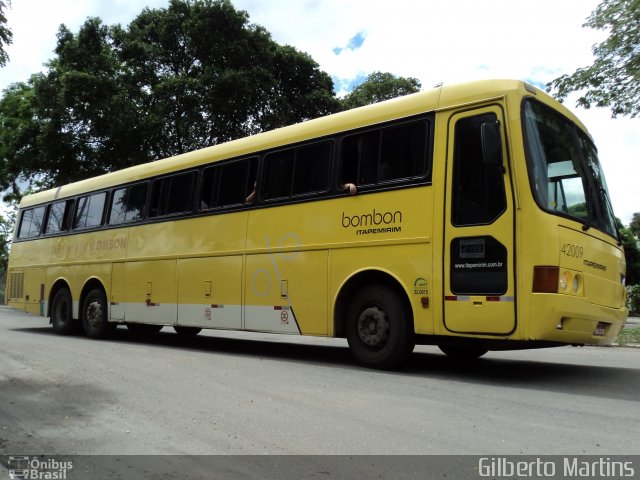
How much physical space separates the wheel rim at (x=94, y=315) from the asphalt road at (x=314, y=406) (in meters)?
3.26

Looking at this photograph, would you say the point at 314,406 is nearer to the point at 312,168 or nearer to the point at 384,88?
the point at 312,168

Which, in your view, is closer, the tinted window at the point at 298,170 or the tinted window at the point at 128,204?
the tinted window at the point at 298,170

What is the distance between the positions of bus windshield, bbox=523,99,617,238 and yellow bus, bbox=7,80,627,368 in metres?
0.02

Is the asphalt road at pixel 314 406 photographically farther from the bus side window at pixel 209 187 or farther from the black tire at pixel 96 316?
the black tire at pixel 96 316

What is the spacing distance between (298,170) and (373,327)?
2.62 meters

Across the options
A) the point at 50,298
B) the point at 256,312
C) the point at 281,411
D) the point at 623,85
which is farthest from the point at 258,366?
the point at 623,85

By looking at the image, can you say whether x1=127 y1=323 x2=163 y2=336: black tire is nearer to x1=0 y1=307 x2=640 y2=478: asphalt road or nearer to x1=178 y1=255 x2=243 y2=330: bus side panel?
x1=178 y1=255 x2=243 y2=330: bus side panel

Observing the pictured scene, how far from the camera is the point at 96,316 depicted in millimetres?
11984

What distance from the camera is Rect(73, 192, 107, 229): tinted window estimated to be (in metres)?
12.3

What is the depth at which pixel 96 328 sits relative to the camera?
39.1ft

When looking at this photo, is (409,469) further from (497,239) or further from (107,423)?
(497,239)

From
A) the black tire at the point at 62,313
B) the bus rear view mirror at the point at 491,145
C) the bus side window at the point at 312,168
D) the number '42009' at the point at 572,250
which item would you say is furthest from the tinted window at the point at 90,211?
the number '42009' at the point at 572,250

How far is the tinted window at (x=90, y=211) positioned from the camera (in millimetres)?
12266

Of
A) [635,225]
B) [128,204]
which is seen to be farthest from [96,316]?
[635,225]
